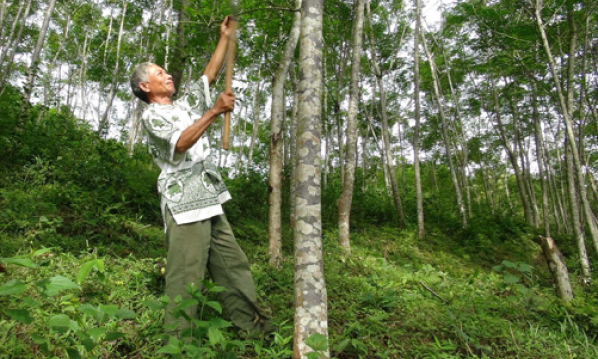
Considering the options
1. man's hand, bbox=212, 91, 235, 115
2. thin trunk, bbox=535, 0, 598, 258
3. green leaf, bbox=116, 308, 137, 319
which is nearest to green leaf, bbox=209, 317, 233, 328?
green leaf, bbox=116, 308, 137, 319

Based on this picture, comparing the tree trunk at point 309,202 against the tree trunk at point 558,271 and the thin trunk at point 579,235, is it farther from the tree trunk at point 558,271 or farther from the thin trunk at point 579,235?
the thin trunk at point 579,235

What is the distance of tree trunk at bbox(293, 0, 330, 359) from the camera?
1.78m

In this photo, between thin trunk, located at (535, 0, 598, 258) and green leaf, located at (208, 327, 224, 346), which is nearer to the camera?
green leaf, located at (208, 327, 224, 346)

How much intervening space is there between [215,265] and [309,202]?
806mm

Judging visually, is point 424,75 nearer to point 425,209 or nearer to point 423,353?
point 425,209

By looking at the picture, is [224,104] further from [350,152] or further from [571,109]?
[571,109]

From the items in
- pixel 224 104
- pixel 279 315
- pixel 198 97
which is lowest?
pixel 279 315

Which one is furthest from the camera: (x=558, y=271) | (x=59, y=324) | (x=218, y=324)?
(x=558, y=271)

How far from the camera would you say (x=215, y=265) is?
2182 millimetres

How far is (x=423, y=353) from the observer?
227 cm

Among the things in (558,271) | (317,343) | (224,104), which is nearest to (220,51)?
(224,104)

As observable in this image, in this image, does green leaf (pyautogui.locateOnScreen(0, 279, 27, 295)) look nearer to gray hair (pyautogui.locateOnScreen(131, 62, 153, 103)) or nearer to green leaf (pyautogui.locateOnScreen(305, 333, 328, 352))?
green leaf (pyautogui.locateOnScreen(305, 333, 328, 352))

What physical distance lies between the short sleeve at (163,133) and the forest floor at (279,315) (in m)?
0.70

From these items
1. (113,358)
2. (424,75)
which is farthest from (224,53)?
(424,75)
